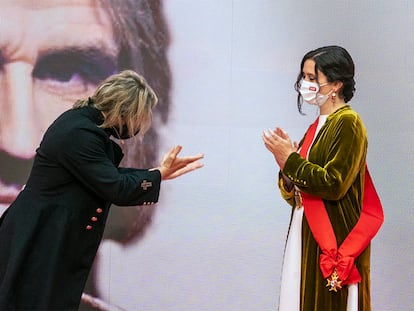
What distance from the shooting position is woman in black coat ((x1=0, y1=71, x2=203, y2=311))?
2045 mm

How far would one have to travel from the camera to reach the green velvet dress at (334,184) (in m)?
2.10

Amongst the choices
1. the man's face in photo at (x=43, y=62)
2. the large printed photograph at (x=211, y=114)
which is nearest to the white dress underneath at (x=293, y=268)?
the large printed photograph at (x=211, y=114)

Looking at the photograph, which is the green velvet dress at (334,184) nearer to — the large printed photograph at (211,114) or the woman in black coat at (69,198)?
the woman in black coat at (69,198)

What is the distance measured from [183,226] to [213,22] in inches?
37.9

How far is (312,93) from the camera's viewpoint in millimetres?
2240

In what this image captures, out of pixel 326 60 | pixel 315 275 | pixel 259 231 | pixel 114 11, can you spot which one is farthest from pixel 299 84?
pixel 114 11

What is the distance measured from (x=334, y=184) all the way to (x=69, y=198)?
862 millimetres

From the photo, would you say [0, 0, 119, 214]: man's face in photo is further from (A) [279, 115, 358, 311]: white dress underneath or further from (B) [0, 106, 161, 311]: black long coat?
(A) [279, 115, 358, 311]: white dress underneath

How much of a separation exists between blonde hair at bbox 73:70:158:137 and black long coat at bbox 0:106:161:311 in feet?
0.15

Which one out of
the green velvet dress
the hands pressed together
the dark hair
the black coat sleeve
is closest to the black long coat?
the black coat sleeve

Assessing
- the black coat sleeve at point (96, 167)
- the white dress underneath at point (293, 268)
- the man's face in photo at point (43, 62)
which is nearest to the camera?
the black coat sleeve at point (96, 167)

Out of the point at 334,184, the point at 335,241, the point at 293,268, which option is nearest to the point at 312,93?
the point at 334,184

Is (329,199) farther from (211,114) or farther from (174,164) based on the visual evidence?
(211,114)

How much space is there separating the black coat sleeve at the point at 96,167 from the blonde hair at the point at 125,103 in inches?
3.1
